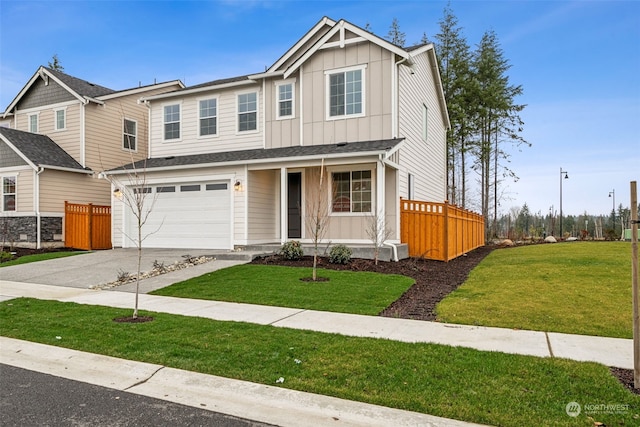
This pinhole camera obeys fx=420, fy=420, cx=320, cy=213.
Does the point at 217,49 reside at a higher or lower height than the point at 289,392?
higher

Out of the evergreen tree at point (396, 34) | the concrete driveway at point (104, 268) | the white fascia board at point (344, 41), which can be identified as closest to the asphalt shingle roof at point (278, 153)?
the white fascia board at point (344, 41)

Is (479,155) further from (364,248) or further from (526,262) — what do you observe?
(364,248)

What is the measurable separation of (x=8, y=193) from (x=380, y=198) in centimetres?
1691

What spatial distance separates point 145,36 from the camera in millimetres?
18984

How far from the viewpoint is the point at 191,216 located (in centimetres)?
1490

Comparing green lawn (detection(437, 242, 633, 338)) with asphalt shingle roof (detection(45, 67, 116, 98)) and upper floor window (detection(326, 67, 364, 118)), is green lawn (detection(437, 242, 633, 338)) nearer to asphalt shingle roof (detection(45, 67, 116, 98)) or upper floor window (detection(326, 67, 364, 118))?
upper floor window (detection(326, 67, 364, 118))

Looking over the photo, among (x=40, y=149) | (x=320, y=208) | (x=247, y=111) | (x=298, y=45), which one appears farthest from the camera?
(x=40, y=149)

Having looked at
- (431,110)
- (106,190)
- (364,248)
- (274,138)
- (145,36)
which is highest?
(145,36)

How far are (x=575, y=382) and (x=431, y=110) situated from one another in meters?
15.8

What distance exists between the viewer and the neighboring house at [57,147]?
18.0 metres

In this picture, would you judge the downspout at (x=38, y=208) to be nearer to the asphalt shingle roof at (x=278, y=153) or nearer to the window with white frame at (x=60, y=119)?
the window with white frame at (x=60, y=119)

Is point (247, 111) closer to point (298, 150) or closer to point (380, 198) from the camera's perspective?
point (298, 150)

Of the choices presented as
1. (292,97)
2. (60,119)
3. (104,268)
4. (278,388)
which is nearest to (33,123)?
(60,119)

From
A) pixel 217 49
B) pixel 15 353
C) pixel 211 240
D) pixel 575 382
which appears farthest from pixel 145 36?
pixel 575 382
